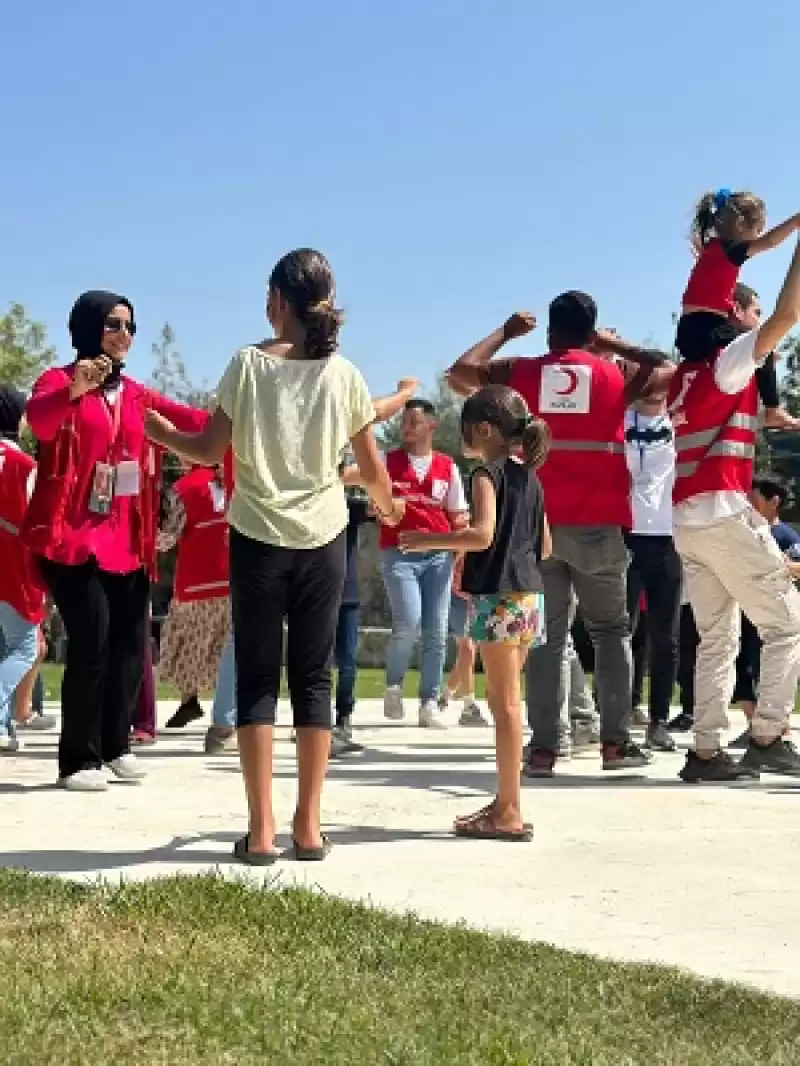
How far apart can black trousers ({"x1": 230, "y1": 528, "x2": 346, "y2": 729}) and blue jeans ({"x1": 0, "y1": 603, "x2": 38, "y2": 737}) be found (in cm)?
359

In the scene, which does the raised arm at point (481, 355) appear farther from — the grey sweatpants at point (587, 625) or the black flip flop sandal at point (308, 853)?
the black flip flop sandal at point (308, 853)

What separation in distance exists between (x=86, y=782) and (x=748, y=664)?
4.91 meters

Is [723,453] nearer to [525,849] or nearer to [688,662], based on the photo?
[525,849]

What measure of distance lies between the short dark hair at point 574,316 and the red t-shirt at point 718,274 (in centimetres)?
60

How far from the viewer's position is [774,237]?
7.46 meters

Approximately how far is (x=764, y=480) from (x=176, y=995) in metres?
7.86

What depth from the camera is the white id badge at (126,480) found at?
23.7 ft

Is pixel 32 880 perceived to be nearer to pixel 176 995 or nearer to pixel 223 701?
pixel 176 995

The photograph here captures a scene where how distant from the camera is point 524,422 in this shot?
6.43m

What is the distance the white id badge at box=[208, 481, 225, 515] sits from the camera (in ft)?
→ 31.4

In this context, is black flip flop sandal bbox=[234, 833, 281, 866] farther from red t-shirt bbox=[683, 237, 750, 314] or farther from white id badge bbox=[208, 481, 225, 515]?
white id badge bbox=[208, 481, 225, 515]

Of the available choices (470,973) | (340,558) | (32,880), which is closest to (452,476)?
(340,558)

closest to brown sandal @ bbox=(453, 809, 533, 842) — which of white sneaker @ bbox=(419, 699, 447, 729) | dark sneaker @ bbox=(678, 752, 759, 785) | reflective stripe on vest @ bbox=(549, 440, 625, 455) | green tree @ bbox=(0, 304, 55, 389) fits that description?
dark sneaker @ bbox=(678, 752, 759, 785)

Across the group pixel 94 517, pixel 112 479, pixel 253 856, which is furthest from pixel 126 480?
pixel 253 856
